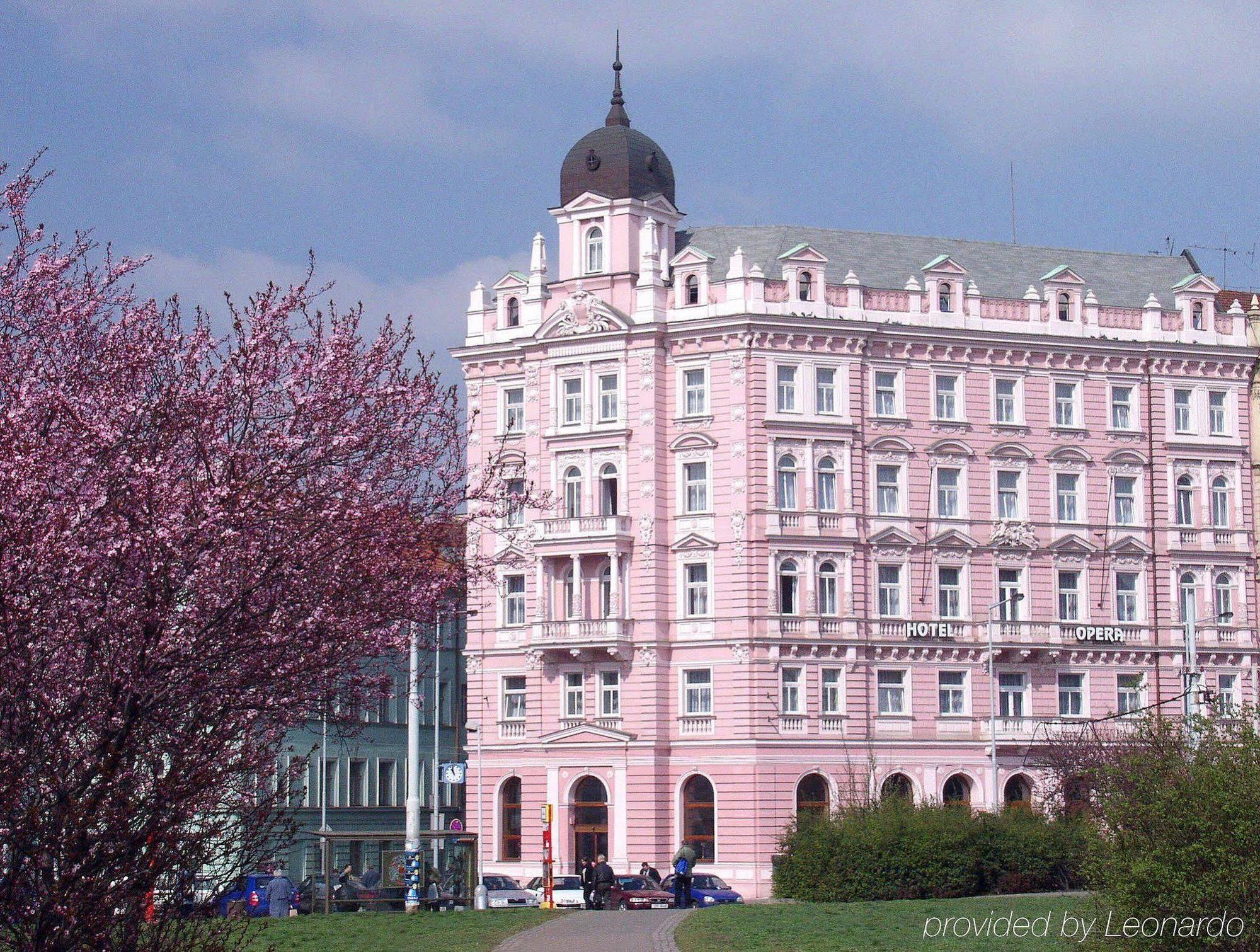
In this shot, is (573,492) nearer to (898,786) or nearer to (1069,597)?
(898,786)

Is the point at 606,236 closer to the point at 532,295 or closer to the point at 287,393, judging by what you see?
the point at 532,295

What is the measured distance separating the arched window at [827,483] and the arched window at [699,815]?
11.7m

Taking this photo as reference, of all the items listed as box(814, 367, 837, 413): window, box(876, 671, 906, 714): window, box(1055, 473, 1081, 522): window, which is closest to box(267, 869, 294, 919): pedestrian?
box(876, 671, 906, 714): window

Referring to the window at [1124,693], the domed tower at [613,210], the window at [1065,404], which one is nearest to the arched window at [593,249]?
the domed tower at [613,210]

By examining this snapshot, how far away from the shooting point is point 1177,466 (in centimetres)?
8650

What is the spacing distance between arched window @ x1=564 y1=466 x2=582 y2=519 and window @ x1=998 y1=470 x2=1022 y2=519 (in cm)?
1713

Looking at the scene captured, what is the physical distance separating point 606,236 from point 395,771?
1328 inches

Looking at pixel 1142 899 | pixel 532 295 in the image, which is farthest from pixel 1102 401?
pixel 1142 899

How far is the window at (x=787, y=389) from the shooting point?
80.8 m

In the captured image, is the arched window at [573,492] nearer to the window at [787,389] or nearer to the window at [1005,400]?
the window at [787,389]

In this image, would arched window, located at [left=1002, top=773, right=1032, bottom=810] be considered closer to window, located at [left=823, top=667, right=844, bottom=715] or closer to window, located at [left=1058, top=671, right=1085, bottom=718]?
window, located at [left=1058, top=671, right=1085, bottom=718]

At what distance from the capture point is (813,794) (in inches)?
3115

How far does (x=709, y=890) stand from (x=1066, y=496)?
24850 millimetres

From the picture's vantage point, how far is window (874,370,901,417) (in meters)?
82.8
